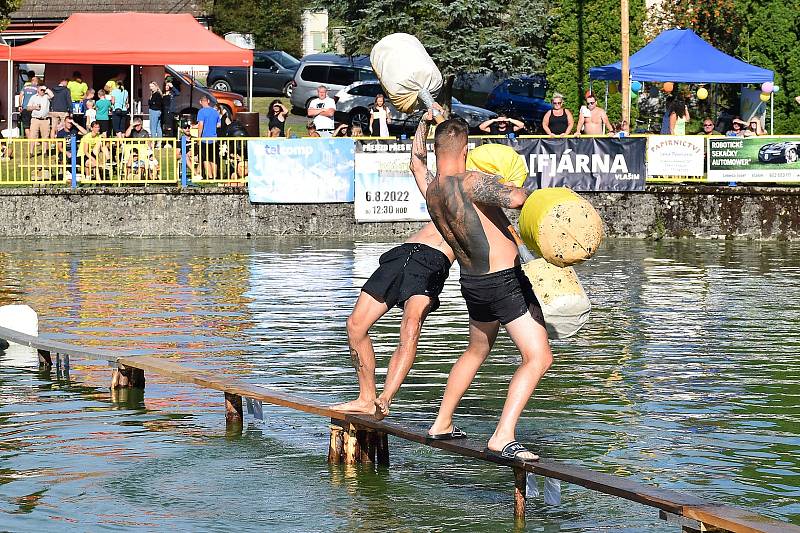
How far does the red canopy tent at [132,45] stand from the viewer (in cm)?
3066

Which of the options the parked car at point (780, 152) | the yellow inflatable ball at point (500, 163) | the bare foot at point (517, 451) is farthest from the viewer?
the parked car at point (780, 152)

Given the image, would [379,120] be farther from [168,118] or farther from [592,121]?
[168,118]

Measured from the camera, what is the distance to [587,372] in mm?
12508

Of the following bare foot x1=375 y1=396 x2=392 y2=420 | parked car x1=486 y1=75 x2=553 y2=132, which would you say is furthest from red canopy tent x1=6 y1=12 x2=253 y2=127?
bare foot x1=375 y1=396 x2=392 y2=420

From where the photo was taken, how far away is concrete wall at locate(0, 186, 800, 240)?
85.3 ft

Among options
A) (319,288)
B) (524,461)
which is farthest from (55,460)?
(319,288)

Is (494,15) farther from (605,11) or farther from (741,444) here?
(741,444)

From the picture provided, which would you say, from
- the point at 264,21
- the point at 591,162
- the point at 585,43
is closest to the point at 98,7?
the point at 264,21

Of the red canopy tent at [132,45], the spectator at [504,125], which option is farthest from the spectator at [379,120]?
the red canopy tent at [132,45]

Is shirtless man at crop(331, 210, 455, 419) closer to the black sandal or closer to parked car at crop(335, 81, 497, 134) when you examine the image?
the black sandal

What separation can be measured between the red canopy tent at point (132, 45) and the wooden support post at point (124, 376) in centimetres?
1945

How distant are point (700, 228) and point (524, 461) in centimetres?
1843

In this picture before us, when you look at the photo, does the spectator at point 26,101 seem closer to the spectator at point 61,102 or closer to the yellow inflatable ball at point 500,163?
the spectator at point 61,102

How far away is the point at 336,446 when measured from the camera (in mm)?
9125
